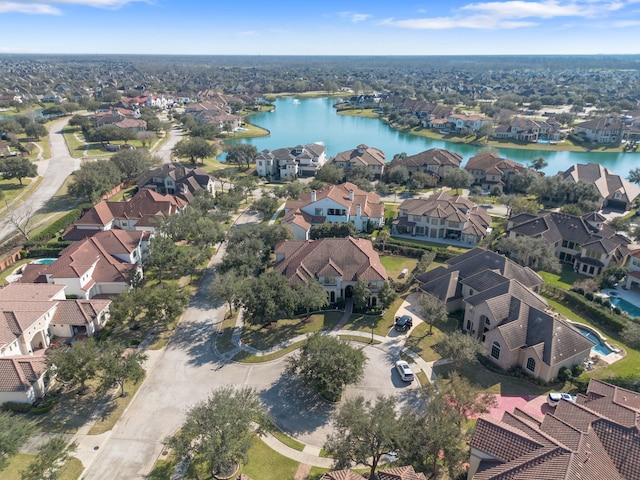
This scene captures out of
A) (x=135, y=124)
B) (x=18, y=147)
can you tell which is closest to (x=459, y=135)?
(x=135, y=124)

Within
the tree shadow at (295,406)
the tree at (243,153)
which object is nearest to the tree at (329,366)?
the tree shadow at (295,406)

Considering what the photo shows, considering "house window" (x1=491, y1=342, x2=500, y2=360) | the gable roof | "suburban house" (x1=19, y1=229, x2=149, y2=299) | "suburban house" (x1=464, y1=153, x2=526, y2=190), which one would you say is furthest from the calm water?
"house window" (x1=491, y1=342, x2=500, y2=360)

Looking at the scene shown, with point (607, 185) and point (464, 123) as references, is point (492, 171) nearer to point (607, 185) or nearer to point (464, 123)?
point (607, 185)

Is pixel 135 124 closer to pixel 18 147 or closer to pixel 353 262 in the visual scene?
pixel 18 147

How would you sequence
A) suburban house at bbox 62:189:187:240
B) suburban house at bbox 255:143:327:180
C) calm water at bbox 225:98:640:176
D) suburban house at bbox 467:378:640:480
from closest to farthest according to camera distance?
suburban house at bbox 467:378:640:480 → suburban house at bbox 62:189:187:240 → suburban house at bbox 255:143:327:180 → calm water at bbox 225:98:640:176

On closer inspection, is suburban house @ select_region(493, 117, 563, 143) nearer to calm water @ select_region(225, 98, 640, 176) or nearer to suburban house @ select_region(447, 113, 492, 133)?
calm water @ select_region(225, 98, 640, 176)

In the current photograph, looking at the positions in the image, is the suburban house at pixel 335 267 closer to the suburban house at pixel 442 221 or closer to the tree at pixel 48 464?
the suburban house at pixel 442 221

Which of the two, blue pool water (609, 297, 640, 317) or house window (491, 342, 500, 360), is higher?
house window (491, 342, 500, 360)

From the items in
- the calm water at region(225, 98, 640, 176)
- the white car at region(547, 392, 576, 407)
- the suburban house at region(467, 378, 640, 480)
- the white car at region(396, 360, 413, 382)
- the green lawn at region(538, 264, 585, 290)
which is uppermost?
the suburban house at region(467, 378, 640, 480)

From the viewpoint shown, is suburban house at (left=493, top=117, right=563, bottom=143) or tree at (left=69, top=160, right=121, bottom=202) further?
suburban house at (left=493, top=117, right=563, bottom=143)
